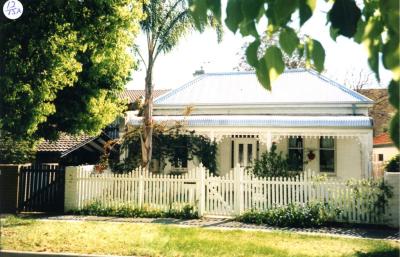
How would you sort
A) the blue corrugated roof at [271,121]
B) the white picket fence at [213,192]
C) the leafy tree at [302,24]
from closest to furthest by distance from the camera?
the leafy tree at [302,24] → the white picket fence at [213,192] → the blue corrugated roof at [271,121]

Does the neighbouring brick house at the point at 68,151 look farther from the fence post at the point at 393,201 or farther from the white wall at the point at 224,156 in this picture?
the fence post at the point at 393,201

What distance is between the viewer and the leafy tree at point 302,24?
4.62 feet

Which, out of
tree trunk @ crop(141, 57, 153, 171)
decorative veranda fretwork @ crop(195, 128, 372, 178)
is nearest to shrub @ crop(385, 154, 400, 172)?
decorative veranda fretwork @ crop(195, 128, 372, 178)

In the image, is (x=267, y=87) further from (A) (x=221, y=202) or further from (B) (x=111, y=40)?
(A) (x=221, y=202)

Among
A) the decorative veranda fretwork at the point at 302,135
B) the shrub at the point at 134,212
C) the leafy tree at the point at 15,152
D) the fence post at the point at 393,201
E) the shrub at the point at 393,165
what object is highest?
the decorative veranda fretwork at the point at 302,135

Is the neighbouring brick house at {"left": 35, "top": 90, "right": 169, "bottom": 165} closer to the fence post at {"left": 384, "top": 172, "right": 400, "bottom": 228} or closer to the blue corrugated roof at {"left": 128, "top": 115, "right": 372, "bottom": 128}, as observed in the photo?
the blue corrugated roof at {"left": 128, "top": 115, "right": 372, "bottom": 128}

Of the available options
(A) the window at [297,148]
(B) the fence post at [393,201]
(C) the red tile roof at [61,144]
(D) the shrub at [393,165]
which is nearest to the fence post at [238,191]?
(B) the fence post at [393,201]

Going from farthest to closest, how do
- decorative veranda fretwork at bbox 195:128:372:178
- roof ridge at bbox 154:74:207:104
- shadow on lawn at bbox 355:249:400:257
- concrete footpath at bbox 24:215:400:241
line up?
roof ridge at bbox 154:74:207:104 → decorative veranda fretwork at bbox 195:128:372:178 → concrete footpath at bbox 24:215:400:241 → shadow on lawn at bbox 355:249:400:257

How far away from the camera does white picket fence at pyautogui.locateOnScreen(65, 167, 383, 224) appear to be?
34.8 ft

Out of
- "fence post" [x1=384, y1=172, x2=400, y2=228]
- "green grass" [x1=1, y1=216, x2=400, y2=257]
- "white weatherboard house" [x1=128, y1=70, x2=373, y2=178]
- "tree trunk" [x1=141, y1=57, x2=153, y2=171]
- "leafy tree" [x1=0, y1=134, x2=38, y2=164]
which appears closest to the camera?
"green grass" [x1=1, y1=216, x2=400, y2=257]

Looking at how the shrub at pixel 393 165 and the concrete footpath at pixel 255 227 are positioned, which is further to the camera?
the shrub at pixel 393 165

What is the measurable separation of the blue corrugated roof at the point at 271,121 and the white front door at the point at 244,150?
1327 mm

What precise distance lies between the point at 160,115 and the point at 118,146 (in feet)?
9.52

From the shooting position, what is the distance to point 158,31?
15.3 metres
